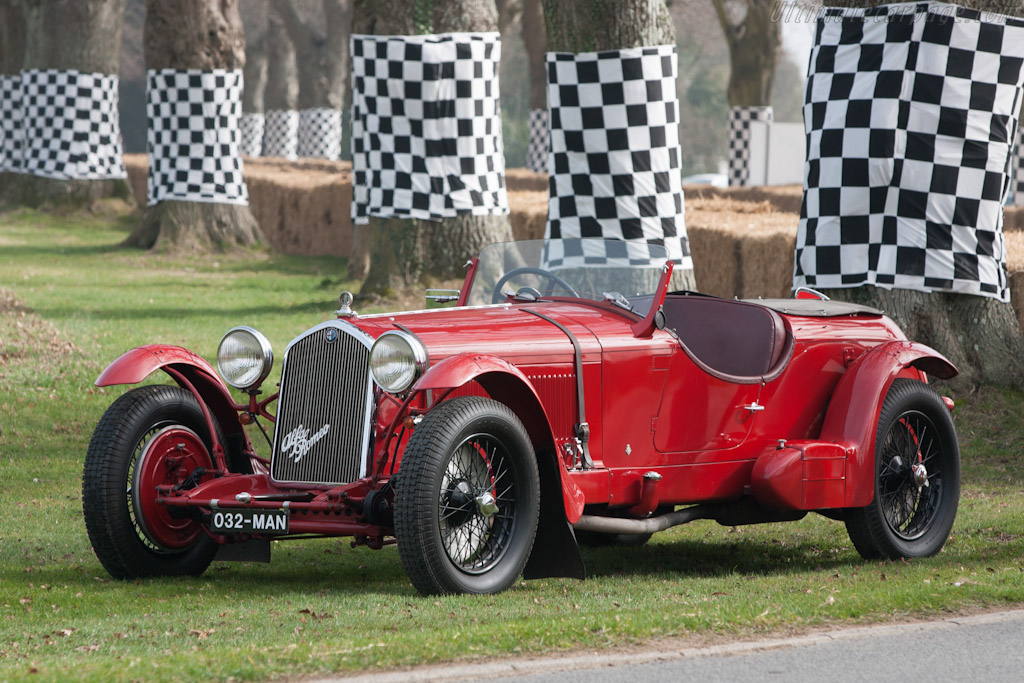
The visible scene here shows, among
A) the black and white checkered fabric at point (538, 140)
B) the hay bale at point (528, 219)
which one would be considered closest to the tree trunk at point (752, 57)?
the black and white checkered fabric at point (538, 140)

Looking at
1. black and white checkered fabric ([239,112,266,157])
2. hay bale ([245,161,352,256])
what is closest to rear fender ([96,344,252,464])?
hay bale ([245,161,352,256])

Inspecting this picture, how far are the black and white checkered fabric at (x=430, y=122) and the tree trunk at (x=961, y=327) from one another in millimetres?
6057

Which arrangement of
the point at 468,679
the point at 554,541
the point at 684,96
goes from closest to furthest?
the point at 468,679
the point at 554,541
the point at 684,96

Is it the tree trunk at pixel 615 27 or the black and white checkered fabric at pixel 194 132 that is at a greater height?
the tree trunk at pixel 615 27

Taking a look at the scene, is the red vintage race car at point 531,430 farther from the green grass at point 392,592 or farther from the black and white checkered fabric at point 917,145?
the black and white checkered fabric at point 917,145

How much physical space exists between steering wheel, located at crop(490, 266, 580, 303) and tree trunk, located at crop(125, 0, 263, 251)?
50.9 ft

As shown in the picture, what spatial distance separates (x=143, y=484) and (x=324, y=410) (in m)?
0.86

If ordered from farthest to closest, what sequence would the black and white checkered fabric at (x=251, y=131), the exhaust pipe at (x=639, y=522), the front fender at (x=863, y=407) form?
the black and white checkered fabric at (x=251, y=131) < the front fender at (x=863, y=407) < the exhaust pipe at (x=639, y=522)

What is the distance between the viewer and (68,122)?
87.4ft

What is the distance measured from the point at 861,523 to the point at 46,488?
476 centimetres

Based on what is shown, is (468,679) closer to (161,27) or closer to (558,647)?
(558,647)

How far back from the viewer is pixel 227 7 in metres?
21.8

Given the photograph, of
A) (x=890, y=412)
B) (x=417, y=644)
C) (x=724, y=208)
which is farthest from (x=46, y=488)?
(x=724, y=208)

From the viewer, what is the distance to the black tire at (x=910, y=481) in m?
6.67
